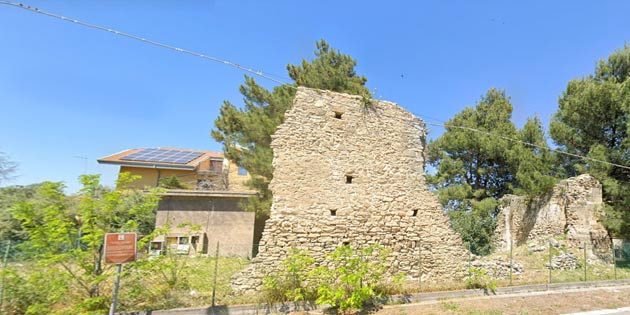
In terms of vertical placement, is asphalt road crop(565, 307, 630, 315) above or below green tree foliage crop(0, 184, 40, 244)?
below

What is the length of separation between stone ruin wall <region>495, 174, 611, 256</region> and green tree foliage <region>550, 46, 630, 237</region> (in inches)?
23.2

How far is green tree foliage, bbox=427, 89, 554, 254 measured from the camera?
58.9 feet

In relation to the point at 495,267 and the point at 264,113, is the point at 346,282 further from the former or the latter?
the point at 264,113

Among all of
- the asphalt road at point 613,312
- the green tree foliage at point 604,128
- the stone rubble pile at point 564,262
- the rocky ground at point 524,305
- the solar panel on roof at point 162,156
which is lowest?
the rocky ground at point 524,305

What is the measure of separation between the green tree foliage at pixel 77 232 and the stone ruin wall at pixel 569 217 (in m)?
16.3

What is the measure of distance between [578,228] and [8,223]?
21949mm

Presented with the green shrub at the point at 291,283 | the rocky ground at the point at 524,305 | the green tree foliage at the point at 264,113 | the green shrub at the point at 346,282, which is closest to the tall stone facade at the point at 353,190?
the green shrub at the point at 291,283

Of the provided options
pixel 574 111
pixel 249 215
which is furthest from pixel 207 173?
pixel 574 111

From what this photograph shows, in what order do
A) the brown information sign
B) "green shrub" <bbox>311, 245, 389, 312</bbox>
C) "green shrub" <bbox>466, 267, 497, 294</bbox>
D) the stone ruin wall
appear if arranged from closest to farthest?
the brown information sign
"green shrub" <bbox>311, 245, 389, 312</bbox>
"green shrub" <bbox>466, 267, 497, 294</bbox>
the stone ruin wall

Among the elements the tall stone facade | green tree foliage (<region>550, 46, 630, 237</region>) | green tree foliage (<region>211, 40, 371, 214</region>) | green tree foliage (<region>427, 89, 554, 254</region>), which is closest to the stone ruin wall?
green tree foliage (<region>550, 46, 630, 237</region>)

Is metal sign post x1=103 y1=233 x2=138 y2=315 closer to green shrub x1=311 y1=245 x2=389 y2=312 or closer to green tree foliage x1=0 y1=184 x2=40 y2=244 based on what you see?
green shrub x1=311 y1=245 x2=389 y2=312

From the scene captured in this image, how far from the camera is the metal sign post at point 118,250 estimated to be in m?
4.78

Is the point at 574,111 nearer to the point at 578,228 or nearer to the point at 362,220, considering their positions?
the point at 578,228

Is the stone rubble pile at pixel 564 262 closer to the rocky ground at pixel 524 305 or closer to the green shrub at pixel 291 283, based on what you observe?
the rocky ground at pixel 524 305
